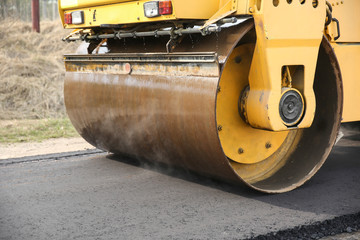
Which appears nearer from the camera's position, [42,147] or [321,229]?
[321,229]

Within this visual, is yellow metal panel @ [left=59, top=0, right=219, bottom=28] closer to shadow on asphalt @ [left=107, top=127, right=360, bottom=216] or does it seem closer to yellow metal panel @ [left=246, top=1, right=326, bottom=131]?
yellow metal panel @ [left=246, top=1, right=326, bottom=131]

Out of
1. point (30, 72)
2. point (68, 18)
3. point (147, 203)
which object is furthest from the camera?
point (30, 72)

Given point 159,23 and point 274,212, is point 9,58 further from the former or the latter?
point 274,212

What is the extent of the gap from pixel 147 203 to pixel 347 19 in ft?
6.90

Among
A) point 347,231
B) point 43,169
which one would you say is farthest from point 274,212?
point 43,169

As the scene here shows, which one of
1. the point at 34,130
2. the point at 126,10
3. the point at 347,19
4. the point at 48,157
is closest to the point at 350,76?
the point at 347,19

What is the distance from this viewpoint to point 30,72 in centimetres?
966

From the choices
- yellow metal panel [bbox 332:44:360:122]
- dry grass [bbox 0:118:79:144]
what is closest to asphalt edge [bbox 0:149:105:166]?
dry grass [bbox 0:118:79:144]

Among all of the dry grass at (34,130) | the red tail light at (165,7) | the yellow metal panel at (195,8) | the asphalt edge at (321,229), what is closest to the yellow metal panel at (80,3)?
the red tail light at (165,7)

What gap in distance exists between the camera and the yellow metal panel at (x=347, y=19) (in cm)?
410

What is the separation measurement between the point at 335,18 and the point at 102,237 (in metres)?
2.41

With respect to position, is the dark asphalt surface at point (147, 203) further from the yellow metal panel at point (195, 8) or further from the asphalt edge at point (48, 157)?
the yellow metal panel at point (195, 8)

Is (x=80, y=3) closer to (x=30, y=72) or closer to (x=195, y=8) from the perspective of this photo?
(x=195, y=8)

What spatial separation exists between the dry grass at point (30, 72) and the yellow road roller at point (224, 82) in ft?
12.8
